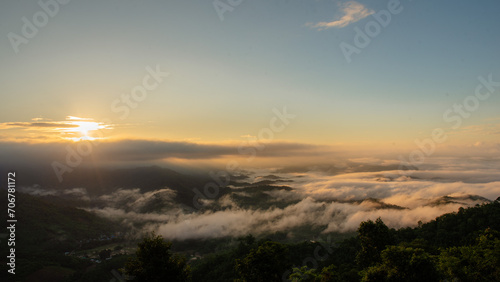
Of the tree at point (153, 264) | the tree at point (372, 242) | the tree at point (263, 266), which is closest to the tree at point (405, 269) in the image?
the tree at point (263, 266)

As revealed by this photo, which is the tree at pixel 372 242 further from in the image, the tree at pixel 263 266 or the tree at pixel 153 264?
the tree at pixel 153 264

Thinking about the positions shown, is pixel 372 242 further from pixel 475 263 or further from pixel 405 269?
pixel 405 269

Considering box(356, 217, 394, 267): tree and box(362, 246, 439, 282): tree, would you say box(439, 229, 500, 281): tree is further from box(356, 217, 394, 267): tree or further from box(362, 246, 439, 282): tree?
box(362, 246, 439, 282): tree

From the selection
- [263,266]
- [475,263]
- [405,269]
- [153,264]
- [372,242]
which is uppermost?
[153,264]

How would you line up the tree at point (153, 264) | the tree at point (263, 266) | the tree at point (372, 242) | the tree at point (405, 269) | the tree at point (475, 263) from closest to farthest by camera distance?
the tree at point (153, 264) < the tree at point (405, 269) < the tree at point (475, 263) < the tree at point (263, 266) < the tree at point (372, 242)

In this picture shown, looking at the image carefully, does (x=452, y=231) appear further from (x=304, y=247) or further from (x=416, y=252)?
(x=416, y=252)

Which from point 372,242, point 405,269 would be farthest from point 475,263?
point 372,242

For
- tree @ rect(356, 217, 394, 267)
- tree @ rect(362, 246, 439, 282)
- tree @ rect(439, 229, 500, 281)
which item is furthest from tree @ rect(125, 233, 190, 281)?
tree @ rect(439, 229, 500, 281)

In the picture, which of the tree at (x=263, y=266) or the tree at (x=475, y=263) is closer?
the tree at (x=475, y=263)

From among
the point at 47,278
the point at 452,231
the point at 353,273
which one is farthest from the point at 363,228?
the point at 47,278
